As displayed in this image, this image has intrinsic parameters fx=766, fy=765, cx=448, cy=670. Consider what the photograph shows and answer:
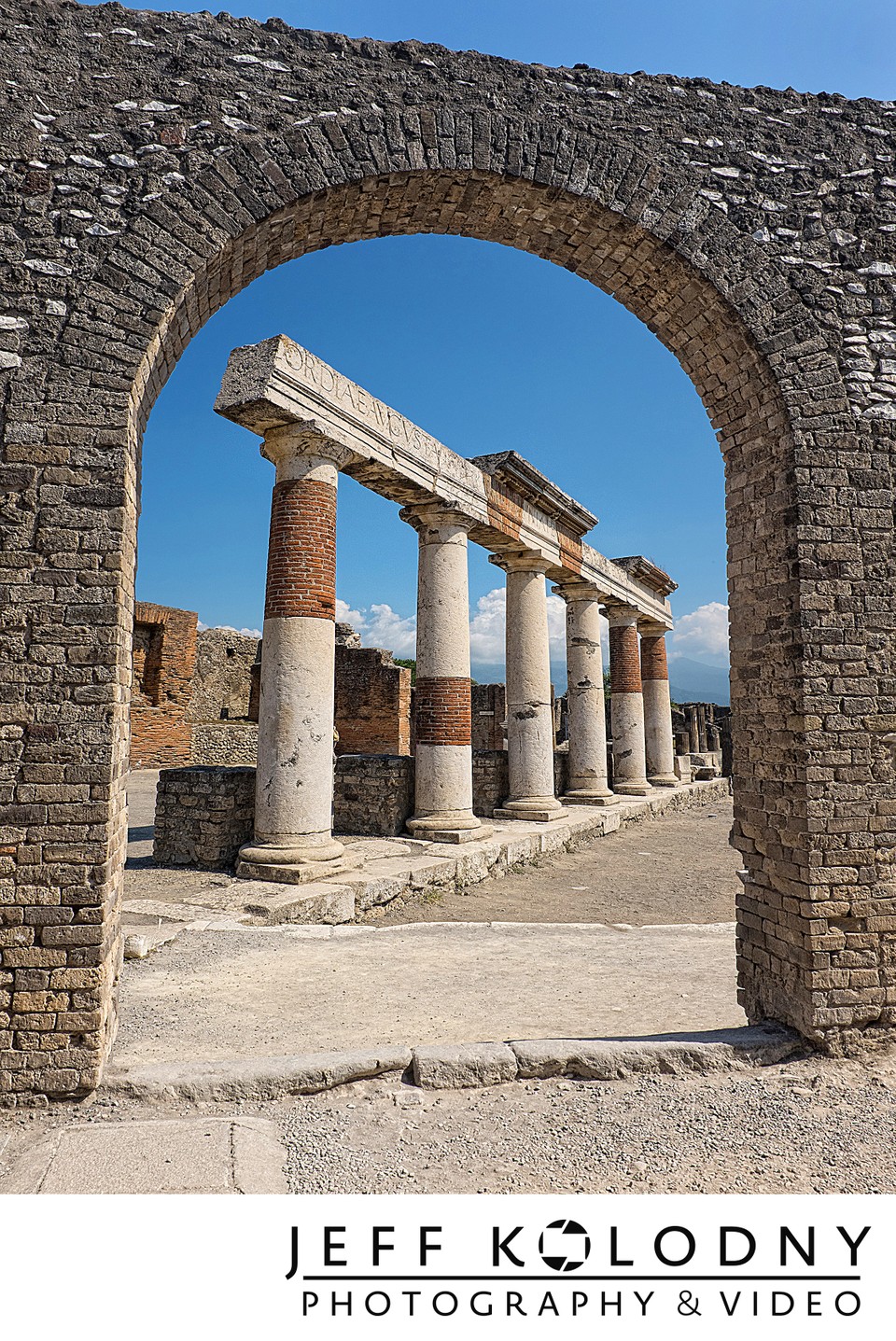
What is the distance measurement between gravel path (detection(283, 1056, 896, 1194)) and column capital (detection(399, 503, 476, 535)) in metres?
9.55

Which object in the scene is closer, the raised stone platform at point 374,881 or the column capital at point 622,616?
the raised stone platform at point 374,881

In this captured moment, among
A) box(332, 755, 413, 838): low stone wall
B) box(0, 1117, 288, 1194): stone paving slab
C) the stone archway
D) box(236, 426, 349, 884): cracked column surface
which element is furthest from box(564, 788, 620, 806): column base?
box(0, 1117, 288, 1194): stone paving slab

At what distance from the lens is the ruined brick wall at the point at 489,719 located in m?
24.6

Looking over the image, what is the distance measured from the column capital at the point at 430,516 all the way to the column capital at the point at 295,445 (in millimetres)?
2826

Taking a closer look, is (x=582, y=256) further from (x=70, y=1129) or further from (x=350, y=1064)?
(x=70, y=1129)

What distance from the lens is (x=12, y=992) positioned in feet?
12.7

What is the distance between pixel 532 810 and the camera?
48.1ft

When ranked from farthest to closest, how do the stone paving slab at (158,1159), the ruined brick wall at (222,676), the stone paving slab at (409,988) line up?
the ruined brick wall at (222,676), the stone paving slab at (409,988), the stone paving slab at (158,1159)

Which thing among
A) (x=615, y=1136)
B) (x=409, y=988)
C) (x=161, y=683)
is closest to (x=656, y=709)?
(x=161, y=683)

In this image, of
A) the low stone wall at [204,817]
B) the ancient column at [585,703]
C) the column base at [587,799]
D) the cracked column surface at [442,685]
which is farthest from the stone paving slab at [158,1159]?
the ancient column at [585,703]

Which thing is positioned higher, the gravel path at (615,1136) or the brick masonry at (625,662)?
the brick masonry at (625,662)

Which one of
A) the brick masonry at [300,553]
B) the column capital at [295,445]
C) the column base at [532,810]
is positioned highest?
the column capital at [295,445]

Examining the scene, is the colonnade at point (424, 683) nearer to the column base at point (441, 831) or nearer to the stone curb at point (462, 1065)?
the column base at point (441, 831)
